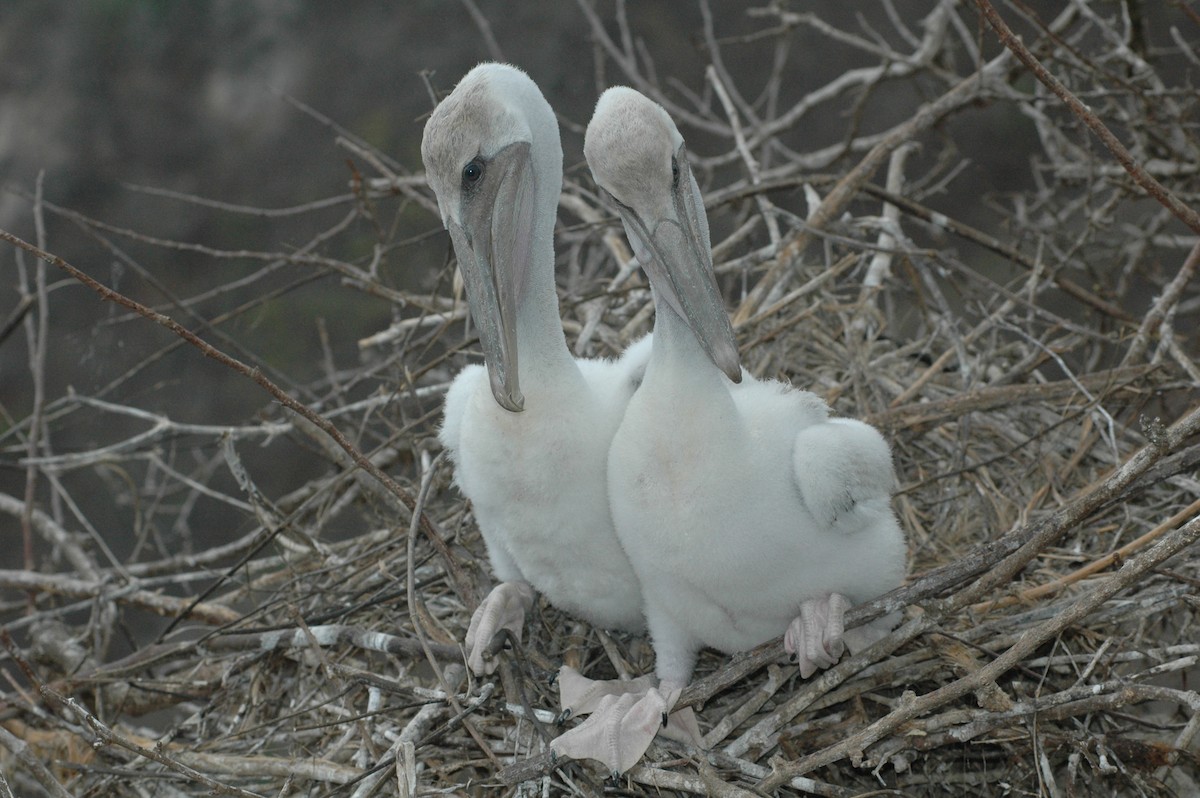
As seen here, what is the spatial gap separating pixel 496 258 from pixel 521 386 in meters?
0.27

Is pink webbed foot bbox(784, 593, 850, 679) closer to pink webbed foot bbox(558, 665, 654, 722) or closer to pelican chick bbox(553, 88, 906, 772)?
pelican chick bbox(553, 88, 906, 772)

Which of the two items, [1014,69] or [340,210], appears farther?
[340,210]

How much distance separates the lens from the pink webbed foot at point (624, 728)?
2465 millimetres

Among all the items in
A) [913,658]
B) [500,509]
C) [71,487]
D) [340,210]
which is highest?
[500,509]

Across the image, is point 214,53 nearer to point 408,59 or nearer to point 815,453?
point 408,59

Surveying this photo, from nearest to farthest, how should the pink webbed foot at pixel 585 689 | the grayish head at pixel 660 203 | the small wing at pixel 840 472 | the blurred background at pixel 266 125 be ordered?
the grayish head at pixel 660 203 → the small wing at pixel 840 472 → the pink webbed foot at pixel 585 689 → the blurred background at pixel 266 125

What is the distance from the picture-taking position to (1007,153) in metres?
7.12

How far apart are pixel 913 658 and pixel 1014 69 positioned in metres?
2.28

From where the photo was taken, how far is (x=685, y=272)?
2416 mm

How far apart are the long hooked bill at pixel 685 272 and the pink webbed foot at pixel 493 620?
30.4 inches

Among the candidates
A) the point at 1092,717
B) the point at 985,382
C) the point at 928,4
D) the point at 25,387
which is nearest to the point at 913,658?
the point at 1092,717

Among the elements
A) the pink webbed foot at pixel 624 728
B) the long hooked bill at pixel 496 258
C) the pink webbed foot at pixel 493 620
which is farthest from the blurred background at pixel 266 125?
the pink webbed foot at pixel 624 728

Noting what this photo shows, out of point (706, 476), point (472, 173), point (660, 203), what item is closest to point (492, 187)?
point (472, 173)

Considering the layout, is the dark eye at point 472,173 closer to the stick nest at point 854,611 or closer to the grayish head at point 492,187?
the grayish head at point 492,187
